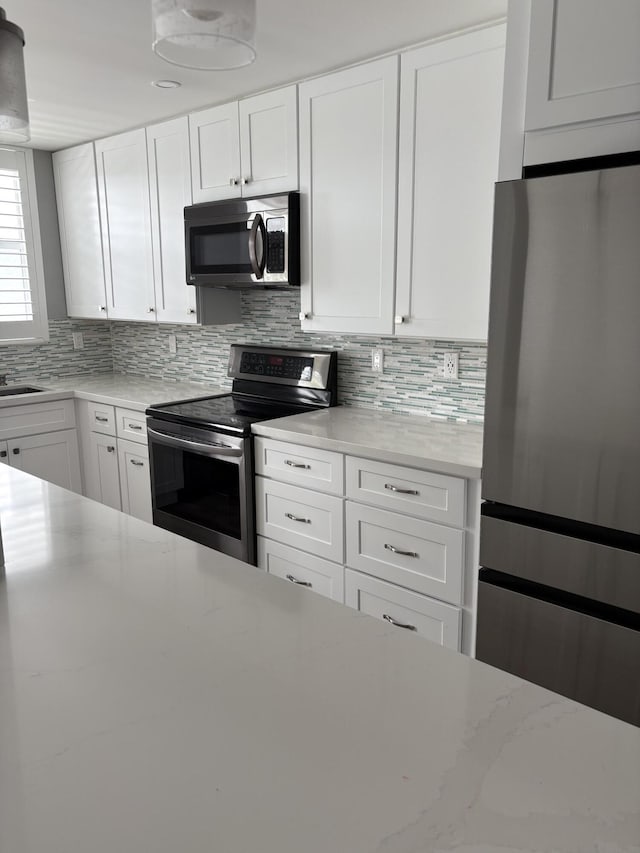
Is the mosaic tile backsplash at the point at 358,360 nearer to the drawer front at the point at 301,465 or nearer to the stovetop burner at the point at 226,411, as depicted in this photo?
the stovetop burner at the point at 226,411

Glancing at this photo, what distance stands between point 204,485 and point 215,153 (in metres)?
1.59

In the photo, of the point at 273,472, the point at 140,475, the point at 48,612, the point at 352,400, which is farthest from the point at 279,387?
the point at 48,612

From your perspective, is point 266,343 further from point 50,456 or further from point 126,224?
point 50,456

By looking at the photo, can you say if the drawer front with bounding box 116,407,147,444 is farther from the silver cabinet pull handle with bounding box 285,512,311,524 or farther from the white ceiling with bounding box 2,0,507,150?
the white ceiling with bounding box 2,0,507,150

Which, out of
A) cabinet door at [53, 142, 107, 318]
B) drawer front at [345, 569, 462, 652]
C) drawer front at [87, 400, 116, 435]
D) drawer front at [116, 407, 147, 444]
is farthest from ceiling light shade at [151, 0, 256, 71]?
cabinet door at [53, 142, 107, 318]

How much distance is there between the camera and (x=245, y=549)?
2.90m

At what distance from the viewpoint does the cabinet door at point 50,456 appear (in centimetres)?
383

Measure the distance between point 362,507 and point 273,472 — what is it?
1.62 feet

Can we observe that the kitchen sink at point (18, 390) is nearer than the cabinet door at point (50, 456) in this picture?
No

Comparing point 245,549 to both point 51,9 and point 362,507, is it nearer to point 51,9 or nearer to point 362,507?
point 362,507

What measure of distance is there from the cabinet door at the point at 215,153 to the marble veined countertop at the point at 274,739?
245 cm

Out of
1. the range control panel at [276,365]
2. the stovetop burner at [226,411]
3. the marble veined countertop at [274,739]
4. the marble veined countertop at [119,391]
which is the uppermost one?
the range control panel at [276,365]

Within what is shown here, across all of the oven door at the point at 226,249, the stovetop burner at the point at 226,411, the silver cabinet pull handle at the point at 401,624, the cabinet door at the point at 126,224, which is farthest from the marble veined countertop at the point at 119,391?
the silver cabinet pull handle at the point at 401,624

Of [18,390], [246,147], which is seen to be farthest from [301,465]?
[18,390]
